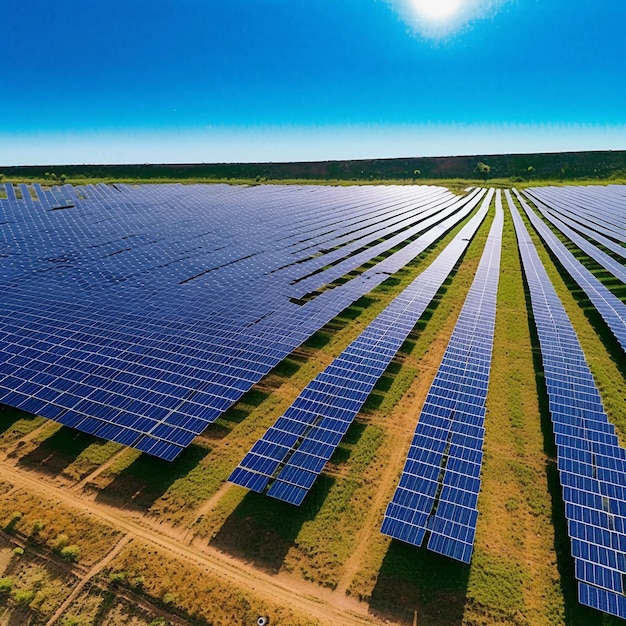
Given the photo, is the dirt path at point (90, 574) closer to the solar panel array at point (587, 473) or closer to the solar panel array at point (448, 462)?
the solar panel array at point (448, 462)

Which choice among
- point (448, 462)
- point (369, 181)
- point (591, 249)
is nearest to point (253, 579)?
point (448, 462)

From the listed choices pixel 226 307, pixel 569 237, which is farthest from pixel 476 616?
pixel 569 237

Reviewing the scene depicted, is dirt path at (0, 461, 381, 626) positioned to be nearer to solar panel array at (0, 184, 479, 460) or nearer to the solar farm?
the solar farm

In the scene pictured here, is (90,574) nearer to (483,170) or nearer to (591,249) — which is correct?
(591,249)

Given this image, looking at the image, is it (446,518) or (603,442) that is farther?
(603,442)

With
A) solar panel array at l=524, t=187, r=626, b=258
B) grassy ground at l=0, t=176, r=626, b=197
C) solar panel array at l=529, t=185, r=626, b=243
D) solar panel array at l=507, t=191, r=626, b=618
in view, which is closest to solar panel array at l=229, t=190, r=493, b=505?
solar panel array at l=507, t=191, r=626, b=618

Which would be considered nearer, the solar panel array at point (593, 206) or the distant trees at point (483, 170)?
the solar panel array at point (593, 206)

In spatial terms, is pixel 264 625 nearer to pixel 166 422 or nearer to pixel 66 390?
pixel 166 422

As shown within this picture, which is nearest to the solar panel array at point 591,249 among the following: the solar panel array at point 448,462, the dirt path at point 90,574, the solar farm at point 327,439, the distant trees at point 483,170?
the solar farm at point 327,439
